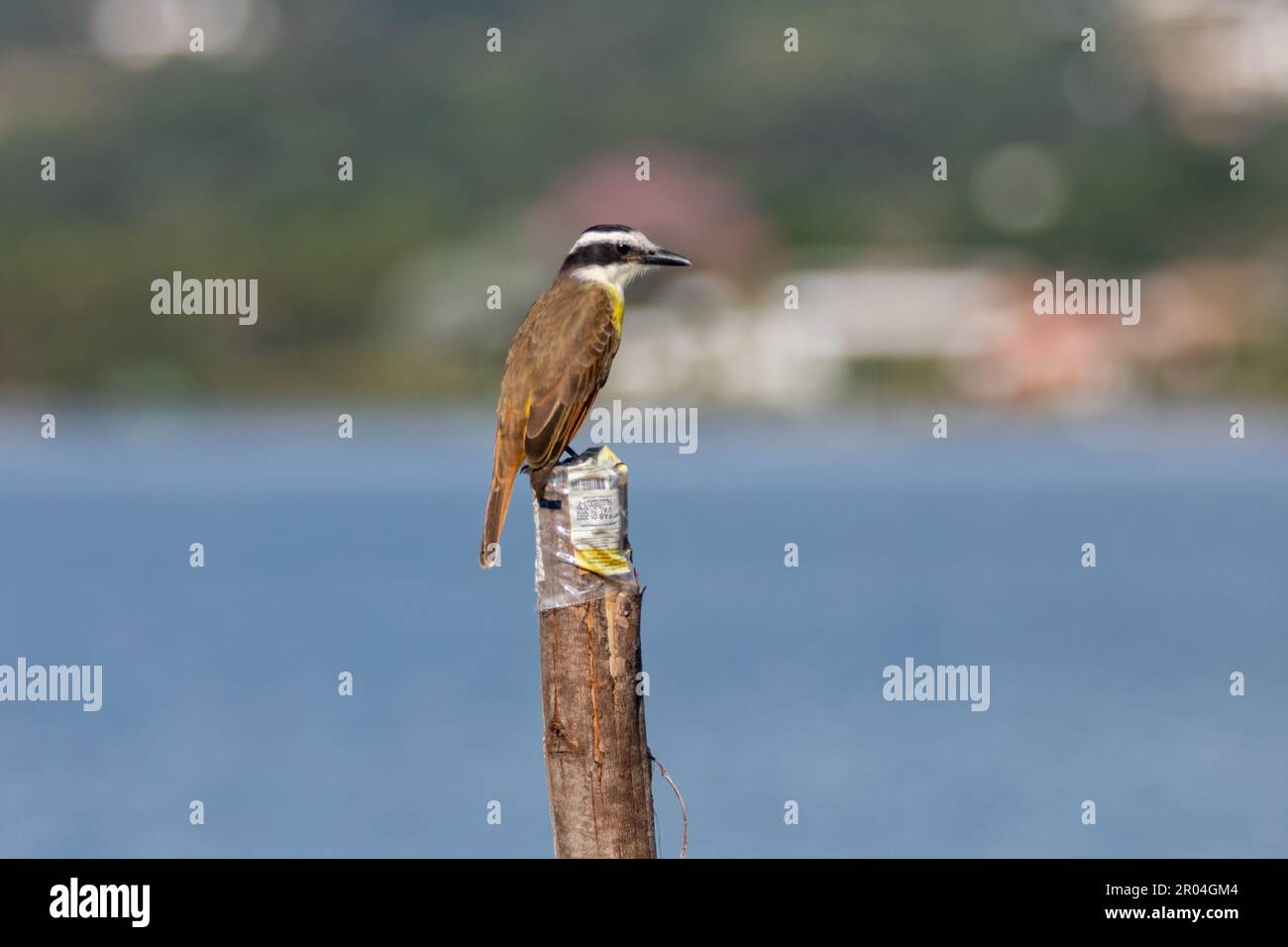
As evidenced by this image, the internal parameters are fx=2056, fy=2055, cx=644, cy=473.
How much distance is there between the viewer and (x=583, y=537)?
732 centimetres

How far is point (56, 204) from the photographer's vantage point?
150 metres

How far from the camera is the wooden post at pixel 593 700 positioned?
7160mm

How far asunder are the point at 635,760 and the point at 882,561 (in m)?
51.1

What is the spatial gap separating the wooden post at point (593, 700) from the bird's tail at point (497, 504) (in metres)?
1.11

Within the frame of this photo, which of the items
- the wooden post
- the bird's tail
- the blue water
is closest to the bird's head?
the bird's tail

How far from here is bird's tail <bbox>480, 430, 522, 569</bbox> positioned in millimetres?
→ 8469

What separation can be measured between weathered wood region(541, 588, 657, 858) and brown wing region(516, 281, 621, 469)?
1.68 meters

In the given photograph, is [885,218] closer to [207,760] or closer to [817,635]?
[817,635]

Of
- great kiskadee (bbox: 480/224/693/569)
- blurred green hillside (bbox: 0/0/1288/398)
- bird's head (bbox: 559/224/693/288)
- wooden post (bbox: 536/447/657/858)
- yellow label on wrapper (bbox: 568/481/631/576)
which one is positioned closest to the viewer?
wooden post (bbox: 536/447/657/858)

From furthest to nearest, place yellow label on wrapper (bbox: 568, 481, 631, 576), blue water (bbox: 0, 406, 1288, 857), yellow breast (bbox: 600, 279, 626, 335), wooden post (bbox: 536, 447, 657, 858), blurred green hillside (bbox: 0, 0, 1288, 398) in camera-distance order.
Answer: blurred green hillside (bbox: 0, 0, 1288, 398)
blue water (bbox: 0, 406, 1288, 857)
yellow breast (bbox: 600, 279, 626, 335)
yellow label on wrapper (bbox: 568, 481, 631, 576)
wooden post (bbox: 536, 447, 657, 858)

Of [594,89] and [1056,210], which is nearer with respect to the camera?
[1056,210]

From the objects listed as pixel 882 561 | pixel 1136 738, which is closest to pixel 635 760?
pixel 1136 738

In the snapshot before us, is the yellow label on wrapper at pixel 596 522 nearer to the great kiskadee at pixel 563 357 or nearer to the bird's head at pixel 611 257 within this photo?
the great kiskadee at pixel 563 357

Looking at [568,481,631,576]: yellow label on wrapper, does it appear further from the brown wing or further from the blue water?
the blue water
